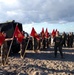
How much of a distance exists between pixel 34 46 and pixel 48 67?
702cm

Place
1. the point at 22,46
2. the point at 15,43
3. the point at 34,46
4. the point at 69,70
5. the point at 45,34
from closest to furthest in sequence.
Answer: the point at 69,70 < the point at 22,46 < the point at 15,43 < the point at 34,46 < the point at 45,34

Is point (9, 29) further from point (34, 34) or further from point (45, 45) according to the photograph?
point (45, 45)

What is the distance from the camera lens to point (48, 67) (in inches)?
562

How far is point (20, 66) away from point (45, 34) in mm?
11739

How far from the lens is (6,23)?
19.8 m

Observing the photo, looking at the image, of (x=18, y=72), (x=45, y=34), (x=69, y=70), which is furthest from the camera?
(x=45, y=34)

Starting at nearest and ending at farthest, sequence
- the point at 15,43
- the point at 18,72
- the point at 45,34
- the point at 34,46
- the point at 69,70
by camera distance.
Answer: the point at 18,72
the point at 69,70
the point at 15,43
the point at 34,46
the point at 45,34

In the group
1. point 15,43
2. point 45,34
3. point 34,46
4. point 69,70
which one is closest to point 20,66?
point 69,70

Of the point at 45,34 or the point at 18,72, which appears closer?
the point at 18,72

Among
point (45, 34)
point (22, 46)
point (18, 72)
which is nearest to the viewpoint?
point (18, 72)

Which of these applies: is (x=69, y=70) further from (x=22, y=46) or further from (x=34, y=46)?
(x=34, y=46)

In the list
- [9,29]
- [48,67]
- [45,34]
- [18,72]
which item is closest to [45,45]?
[45,34]

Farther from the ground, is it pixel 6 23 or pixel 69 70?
pixel 6 23

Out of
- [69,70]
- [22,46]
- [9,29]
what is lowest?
[69,70]
